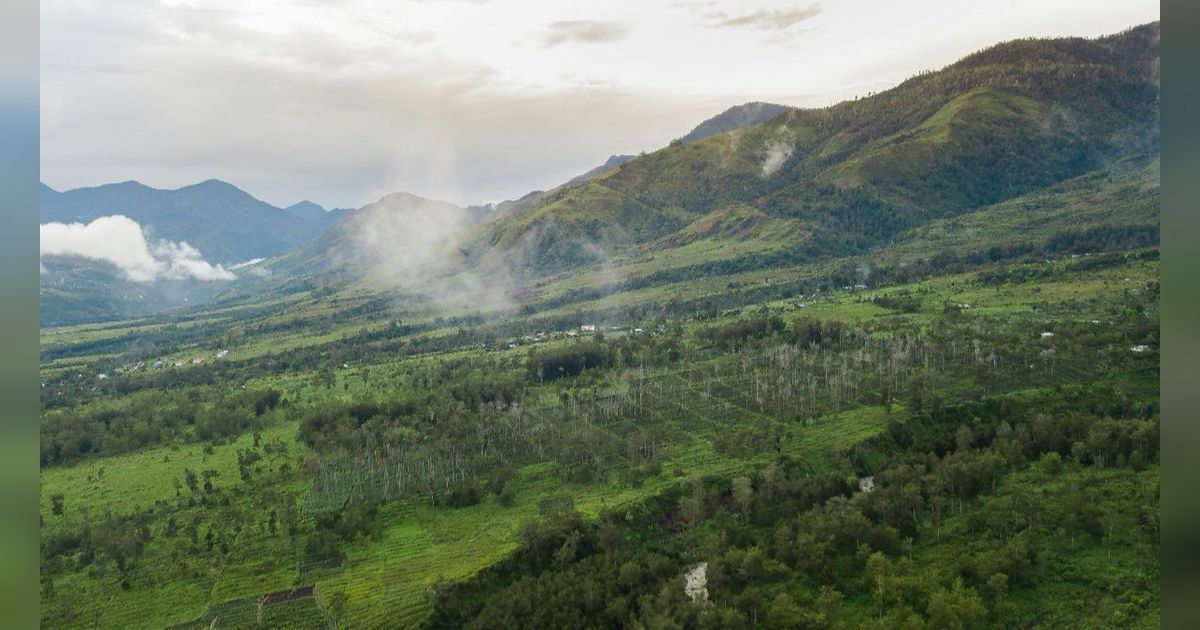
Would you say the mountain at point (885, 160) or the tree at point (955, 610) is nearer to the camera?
the tree at point (955, 610)

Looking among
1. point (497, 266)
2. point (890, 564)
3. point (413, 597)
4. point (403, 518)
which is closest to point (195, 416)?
point (403, 518)

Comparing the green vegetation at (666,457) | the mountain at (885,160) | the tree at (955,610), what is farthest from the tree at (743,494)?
the mountain at (885,160)

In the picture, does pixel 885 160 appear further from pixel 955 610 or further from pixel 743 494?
pixel 955 610

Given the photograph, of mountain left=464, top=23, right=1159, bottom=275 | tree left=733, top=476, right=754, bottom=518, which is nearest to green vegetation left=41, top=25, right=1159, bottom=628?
tree left=733, top=476, right=754, bottom=518

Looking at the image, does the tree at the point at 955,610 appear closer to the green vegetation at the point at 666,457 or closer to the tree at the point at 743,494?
the green vegetation at the point at 666,457

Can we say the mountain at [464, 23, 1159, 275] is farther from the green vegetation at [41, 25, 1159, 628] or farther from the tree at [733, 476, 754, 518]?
the tree at [733, 476, 754, 518]

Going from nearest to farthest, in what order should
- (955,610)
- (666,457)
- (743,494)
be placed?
1. (955,610)
2. (743,494)
3. (666,457)

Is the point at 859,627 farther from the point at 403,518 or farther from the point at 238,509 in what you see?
the point at 238,509

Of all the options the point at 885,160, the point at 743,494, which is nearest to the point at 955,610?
the point at 743,494
